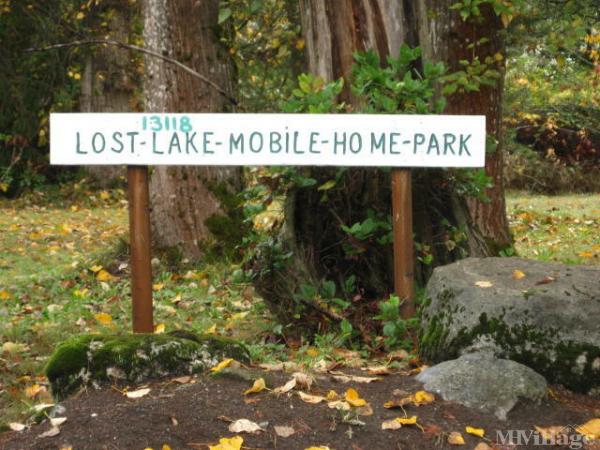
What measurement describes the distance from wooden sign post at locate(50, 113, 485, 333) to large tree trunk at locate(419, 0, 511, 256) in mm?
2505

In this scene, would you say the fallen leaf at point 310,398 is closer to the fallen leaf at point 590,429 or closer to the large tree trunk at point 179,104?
the fallen leaf at point 590,429

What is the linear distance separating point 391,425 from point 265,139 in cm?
182

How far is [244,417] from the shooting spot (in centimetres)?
334

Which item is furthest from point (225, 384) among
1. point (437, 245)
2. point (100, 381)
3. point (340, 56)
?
point (340, 56)

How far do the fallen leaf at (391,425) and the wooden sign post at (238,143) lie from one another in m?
1.64

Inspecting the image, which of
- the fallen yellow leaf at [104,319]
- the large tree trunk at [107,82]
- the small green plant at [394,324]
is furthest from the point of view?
the large tree trunk at [107,82]

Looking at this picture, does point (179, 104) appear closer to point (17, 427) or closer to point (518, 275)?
point (518, 275)

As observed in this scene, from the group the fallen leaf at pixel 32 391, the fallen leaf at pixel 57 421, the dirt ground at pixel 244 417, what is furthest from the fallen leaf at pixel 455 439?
the fallen leaf at pixel 32 391

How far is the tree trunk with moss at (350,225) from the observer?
5.38 meters

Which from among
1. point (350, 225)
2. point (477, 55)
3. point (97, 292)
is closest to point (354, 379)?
point (350, 225)

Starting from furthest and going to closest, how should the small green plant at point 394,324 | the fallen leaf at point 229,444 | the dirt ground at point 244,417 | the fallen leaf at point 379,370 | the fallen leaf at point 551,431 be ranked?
the small green plant at point 394,324, the fallen leaf at point 379,370, the fallen leaf at point 551,431, the dirt ground at point 244,417, the fallen leaf at point 229,444

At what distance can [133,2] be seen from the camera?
50.6 ft

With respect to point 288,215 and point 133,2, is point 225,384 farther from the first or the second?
point 133,2

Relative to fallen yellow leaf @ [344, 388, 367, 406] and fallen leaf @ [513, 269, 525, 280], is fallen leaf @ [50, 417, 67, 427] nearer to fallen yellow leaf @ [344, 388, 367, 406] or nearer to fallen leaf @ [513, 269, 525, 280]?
fallen yellow leaf @ [344, 388, 367, 406]
